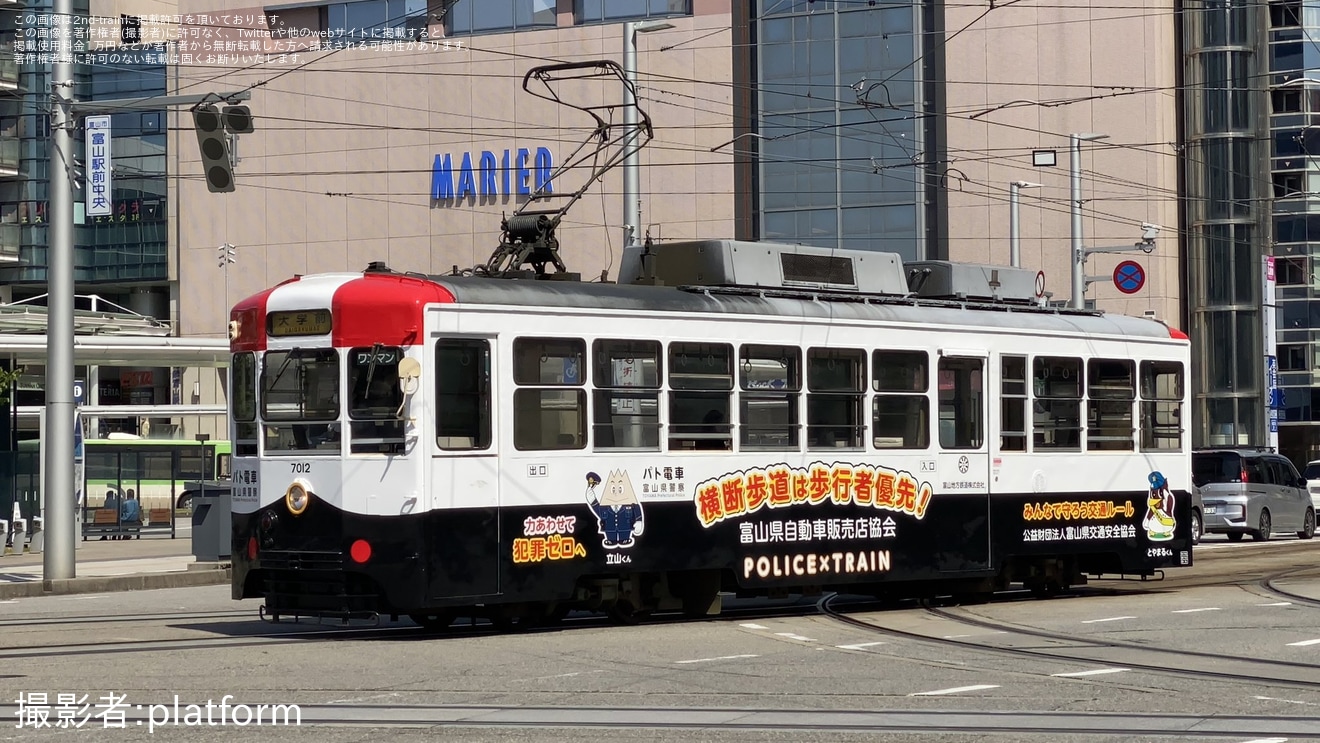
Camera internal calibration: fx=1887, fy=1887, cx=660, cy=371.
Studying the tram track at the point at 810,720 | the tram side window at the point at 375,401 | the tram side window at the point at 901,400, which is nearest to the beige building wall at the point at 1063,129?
the tram side window at the point at 901,400

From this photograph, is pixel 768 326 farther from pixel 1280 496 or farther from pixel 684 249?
pixel 1280 496

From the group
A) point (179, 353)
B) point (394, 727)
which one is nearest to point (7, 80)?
point (179, 353)

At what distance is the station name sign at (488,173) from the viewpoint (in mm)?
60344

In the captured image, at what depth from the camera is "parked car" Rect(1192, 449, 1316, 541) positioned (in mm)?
31461

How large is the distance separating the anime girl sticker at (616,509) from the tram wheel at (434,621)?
1.39 meters

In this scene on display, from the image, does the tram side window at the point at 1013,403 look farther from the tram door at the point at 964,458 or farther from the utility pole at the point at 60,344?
the utility pole at the point at 60,344

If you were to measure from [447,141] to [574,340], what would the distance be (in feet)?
160

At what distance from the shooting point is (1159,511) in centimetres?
1917

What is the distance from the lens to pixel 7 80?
66.4 m

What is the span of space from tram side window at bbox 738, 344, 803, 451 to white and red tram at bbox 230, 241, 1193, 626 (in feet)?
0.08

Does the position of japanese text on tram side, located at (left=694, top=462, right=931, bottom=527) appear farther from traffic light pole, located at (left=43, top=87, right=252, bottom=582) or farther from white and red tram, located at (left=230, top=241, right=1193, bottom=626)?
traffic light pole, located at (left=43, top=87, right=252, bottom=582)

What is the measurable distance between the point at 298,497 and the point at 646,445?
277 cm

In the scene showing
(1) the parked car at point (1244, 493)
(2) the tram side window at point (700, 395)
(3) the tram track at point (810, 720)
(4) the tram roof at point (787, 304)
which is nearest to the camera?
(3) the tram track at point (810, 720)

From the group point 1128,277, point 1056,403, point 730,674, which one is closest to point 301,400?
point 730,674
